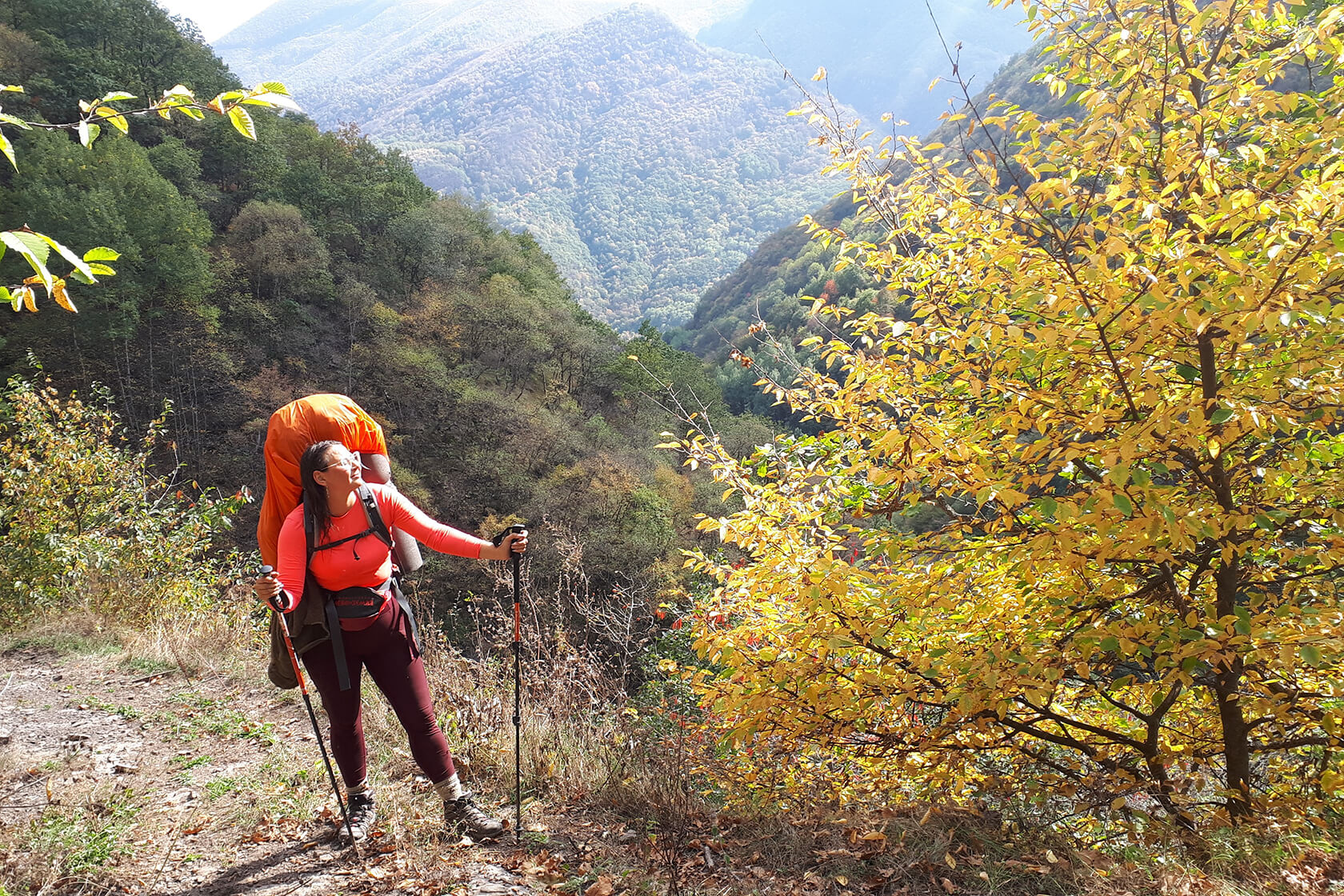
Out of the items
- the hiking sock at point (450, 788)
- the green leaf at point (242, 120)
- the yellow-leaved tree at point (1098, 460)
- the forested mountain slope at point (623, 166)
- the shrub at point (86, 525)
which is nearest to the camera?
the green leaf at point (242, 120)

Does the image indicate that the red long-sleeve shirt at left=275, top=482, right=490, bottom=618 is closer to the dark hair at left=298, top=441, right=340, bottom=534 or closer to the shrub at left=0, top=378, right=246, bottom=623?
the dark hair at left=298, top=441, right=340, bottom=534

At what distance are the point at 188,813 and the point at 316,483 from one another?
158 cm

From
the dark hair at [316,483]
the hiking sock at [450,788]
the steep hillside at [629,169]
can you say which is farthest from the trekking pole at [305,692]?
the steep hillside at [629,169]

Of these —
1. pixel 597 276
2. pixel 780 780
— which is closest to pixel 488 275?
pixel 780 780

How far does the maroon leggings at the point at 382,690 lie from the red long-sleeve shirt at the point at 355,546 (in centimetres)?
17

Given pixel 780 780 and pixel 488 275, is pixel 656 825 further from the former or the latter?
pixel 488 275

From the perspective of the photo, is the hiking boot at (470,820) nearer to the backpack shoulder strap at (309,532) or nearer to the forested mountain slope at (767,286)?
the backpack shoulder strap at (309,532)

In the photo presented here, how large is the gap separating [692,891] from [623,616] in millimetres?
3957

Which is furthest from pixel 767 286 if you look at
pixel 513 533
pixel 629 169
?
pixel 629 169

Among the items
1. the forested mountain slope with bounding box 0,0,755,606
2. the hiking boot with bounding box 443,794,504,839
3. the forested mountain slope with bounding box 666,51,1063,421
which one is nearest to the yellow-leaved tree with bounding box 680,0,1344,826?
the hiking boot with bounding box 443,794,504,839

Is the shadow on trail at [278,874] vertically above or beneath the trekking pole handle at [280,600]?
beneath

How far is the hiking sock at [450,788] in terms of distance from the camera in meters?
2.93

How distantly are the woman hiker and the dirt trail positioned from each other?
0.59 feet

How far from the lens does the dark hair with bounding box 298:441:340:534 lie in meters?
2.60
